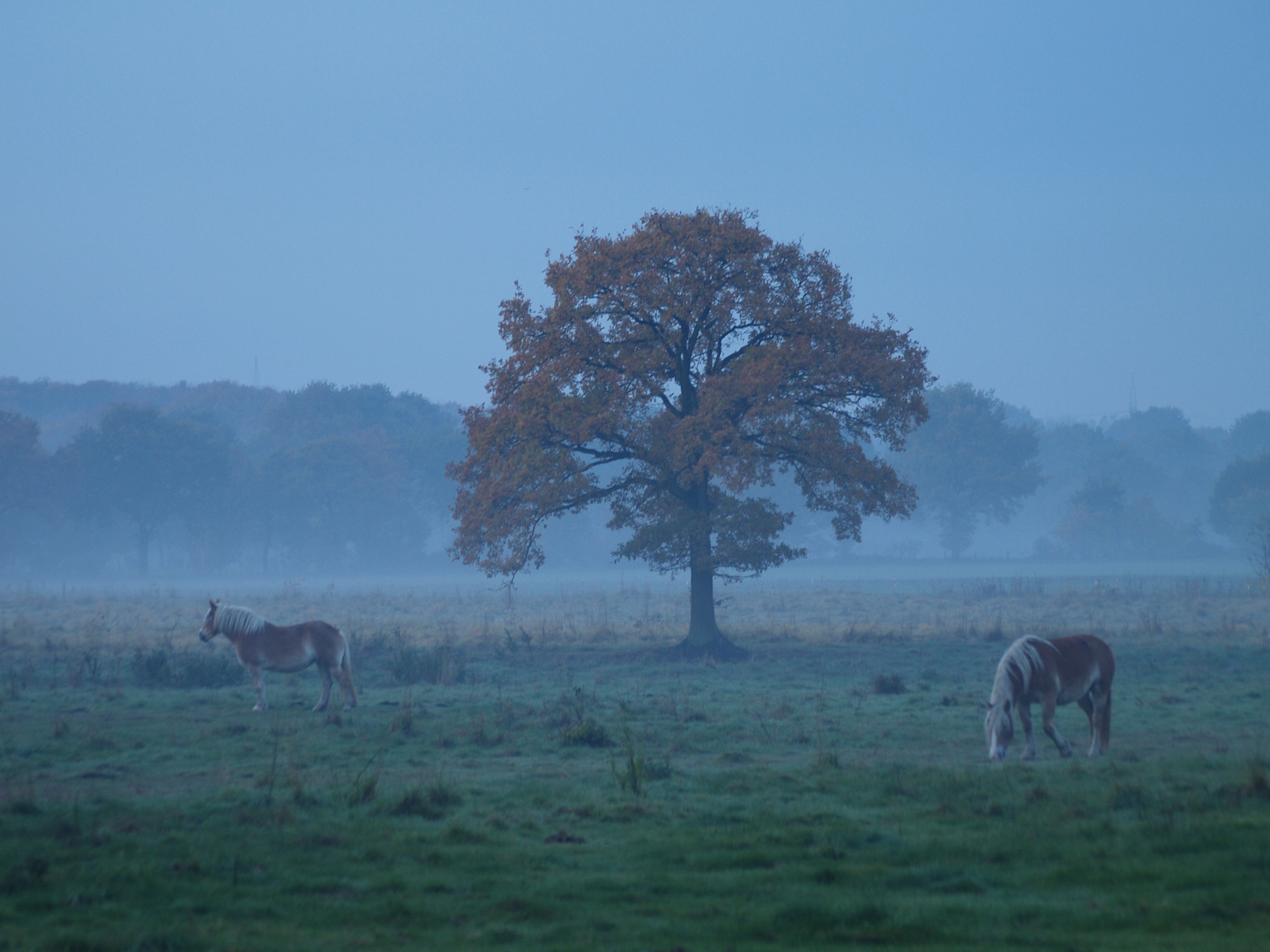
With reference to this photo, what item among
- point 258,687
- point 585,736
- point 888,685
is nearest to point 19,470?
point 258,687

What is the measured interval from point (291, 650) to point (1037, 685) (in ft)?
37.5

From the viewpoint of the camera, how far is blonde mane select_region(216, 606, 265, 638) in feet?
54.1

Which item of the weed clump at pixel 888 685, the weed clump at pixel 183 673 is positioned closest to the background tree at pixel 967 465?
the weed clump at pixel 888 685

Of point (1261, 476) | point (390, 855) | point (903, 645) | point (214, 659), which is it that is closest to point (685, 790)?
point (390, 855)

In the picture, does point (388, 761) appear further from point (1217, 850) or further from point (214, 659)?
point (214, 659)

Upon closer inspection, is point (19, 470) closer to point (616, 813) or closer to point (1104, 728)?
point (616, 813)

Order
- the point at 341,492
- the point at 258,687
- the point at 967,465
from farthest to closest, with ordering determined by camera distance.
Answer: the point at 967,465, the point at 341,492, the point at 258,687

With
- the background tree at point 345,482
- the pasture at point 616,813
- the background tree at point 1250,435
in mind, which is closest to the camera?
the pasture at point 616,813

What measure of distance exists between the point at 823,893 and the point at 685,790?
3786 millimetres

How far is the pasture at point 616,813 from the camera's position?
239 inches

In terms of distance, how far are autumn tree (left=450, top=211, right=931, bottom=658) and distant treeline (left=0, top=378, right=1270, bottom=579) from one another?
4320 cm

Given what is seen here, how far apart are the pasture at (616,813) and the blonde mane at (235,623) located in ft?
4.53

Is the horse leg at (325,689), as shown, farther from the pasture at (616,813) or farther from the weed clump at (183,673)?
the weed clump at (183,673)

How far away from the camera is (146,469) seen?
71.5m
